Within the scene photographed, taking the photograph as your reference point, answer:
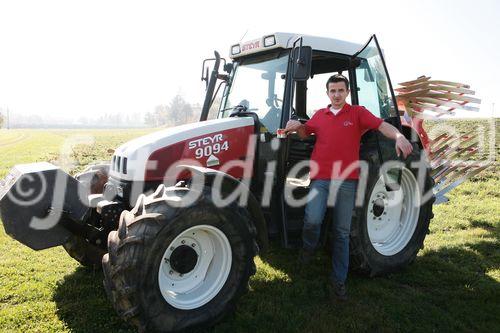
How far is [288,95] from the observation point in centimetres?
427

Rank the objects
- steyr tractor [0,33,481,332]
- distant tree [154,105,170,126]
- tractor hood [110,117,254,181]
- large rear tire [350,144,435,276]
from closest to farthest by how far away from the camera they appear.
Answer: steyr tractor [0,33,481,332] < tractor hood [110,117,254,181] < large rear tire [350,144,435,276] < distant tree [154,105,170,126]

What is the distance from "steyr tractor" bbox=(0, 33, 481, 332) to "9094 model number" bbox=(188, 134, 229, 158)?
12 millimetres

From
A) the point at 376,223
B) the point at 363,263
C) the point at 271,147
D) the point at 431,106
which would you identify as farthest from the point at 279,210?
the point at 431,106

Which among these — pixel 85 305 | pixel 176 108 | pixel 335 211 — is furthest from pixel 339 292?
pixel 176 108

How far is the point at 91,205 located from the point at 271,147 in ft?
5.86

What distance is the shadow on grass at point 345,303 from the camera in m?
3.68

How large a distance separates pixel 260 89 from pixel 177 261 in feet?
6.86

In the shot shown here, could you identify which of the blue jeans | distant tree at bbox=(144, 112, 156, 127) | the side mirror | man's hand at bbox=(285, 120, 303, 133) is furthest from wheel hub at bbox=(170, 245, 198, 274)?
distant tree at bbox=(144, 112, 156, 127)

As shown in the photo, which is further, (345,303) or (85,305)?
(345,303)

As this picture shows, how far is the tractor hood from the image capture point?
3816 millimetres

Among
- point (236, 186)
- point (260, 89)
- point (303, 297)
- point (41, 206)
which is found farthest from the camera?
point (260, 89)

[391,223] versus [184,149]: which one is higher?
[184,149]

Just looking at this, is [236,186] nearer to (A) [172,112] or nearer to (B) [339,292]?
(B) [339,292]

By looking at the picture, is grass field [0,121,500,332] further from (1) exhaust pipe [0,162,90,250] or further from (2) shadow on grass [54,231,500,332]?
(1) exhaust pipe [0,162,90,250]
